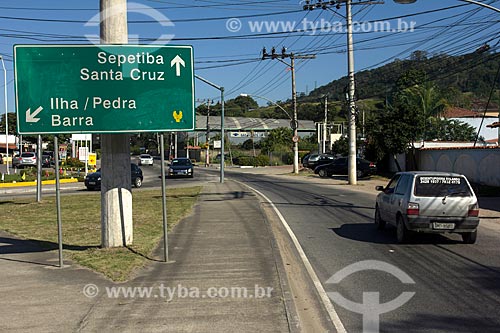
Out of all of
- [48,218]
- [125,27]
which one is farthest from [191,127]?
[48,218]

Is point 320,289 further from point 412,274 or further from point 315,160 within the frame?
point 315,160

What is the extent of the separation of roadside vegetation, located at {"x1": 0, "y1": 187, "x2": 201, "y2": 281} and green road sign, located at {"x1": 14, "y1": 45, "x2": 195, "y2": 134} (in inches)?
91.0

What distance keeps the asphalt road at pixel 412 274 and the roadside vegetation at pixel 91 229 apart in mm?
3275

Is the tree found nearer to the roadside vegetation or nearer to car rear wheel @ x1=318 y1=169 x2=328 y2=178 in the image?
car rear wheel @ x1=318 y1=169 x2=328 y2=178

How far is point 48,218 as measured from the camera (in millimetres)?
17406

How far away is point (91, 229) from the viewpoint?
48.2 feet

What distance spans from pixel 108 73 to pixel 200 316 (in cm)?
521

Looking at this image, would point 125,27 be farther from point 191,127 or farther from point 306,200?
point 306,200

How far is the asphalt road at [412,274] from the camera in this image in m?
6.77

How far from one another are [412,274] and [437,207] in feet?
10.8

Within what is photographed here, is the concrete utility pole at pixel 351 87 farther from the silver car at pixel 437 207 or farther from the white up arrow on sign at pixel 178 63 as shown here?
the white up arrow on sign at pixel 178 63

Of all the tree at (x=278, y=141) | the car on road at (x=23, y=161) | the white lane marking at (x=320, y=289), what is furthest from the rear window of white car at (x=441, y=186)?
the tree at (x=278, y=141)

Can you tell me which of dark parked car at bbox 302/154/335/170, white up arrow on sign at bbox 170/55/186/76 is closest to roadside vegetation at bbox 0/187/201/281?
white up arrow on sign at bbox 170/55/186/76

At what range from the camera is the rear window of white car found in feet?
40.5
